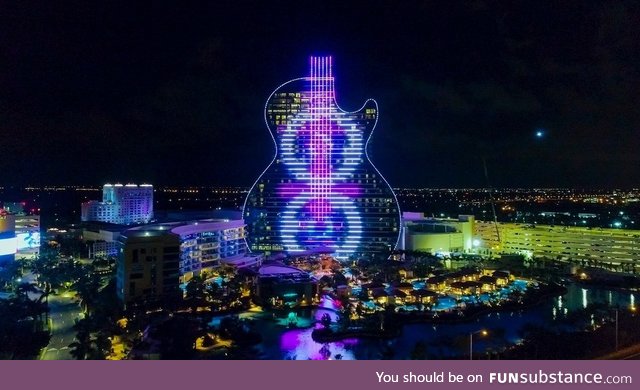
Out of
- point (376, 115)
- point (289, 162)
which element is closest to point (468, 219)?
point (376, 115)

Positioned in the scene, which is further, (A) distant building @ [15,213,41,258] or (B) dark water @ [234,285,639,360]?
(A) distant building @ [15,213,41,258]

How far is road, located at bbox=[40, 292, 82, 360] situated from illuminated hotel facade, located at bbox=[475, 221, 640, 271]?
1228 cm

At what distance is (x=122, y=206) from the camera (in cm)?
2150

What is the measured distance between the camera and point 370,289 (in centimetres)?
1009

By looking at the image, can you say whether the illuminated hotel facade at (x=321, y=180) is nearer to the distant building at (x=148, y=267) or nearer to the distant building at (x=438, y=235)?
the distant building at (x=438, y=235)

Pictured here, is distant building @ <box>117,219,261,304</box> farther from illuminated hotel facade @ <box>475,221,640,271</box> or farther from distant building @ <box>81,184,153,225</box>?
distant building @ <box>81,184,153,225</box>

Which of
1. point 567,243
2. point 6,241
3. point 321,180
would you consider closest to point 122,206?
point 6,241

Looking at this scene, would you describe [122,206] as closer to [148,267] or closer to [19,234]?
[19,234]

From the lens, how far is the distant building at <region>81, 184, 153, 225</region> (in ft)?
68.3

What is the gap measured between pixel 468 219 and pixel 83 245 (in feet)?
41.0

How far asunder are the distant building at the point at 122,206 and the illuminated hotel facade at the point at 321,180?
969 cm

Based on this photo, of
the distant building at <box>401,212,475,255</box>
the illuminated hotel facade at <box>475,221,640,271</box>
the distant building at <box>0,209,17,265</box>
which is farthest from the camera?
the distant building at <box>401,212,475,255</box>

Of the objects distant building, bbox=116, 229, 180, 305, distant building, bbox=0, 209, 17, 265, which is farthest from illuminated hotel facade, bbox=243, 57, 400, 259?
distant building, bbox=0, 209, 17, 265

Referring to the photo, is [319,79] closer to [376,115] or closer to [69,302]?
[376,115]
